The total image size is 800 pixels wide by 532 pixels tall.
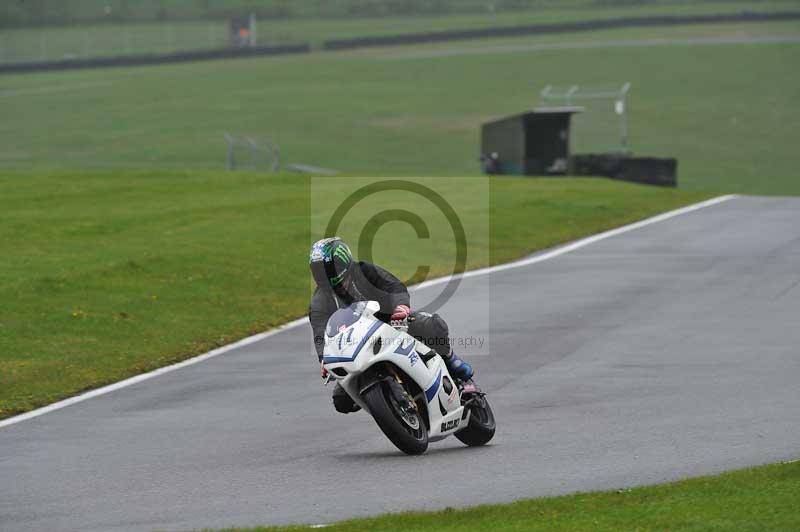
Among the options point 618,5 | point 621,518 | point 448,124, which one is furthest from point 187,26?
point 621,518

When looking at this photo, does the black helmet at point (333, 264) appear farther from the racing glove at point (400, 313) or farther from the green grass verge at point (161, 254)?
the green grass verge at point (161, 254)

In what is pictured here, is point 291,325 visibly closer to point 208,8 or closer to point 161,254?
point 161,254

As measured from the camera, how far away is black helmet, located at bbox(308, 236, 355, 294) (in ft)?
36.4

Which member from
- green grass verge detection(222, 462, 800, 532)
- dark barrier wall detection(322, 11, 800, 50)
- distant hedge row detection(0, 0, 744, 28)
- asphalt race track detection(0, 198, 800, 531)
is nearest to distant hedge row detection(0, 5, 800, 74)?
dark barrier wall detection(322, 11, 800, 50)

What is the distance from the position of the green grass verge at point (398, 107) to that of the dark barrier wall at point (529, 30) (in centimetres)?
199

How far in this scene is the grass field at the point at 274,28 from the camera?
90.2 metres

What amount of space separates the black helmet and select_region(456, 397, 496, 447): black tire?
1.58 meters

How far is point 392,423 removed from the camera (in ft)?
35.4

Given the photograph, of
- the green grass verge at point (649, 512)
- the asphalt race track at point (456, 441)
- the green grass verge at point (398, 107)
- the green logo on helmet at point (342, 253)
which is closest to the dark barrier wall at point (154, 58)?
the green grass verge at point (398, 107)

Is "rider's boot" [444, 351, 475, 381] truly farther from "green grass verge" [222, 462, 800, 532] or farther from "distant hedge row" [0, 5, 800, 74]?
"distant hedge row" [0, 5, 800, 74]

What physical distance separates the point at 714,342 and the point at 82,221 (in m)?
18.6

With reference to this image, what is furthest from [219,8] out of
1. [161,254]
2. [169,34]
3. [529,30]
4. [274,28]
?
[161,254]

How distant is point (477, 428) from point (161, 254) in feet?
49.4

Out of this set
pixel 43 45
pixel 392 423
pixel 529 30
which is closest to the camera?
pixel 392 423
